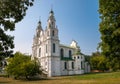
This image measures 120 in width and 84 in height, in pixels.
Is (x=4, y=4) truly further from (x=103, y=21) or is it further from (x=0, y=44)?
(x=103, y=21)

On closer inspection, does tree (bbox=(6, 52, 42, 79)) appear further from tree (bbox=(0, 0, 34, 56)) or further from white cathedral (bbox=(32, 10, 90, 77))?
tree (bbox=(0, 0, 34, 56))

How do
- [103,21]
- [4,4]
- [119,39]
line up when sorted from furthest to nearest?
[103,21], [119,39], [4,4]

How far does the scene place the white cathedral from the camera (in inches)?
3115

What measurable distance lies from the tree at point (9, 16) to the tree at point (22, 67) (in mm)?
44139

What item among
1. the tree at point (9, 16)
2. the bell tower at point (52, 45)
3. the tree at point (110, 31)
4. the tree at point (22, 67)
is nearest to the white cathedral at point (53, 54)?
the bell tower at point (52, 45)

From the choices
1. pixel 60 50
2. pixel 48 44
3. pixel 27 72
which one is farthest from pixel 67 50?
pixel 27 72

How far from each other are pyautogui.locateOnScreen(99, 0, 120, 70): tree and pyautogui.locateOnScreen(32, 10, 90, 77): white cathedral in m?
56.3

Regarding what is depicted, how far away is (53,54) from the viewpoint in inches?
3137

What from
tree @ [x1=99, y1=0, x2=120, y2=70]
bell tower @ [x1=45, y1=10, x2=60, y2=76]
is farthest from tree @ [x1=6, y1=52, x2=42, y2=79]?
tree @ [x1=99, y1=0, x2=120, y2=70]

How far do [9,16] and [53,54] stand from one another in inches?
2643

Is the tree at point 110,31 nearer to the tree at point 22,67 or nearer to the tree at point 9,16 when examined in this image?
the tree at point 9,16

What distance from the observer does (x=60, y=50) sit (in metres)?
88.5

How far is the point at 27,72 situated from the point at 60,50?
32.7 meters

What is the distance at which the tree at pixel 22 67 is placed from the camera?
56.9 metres
